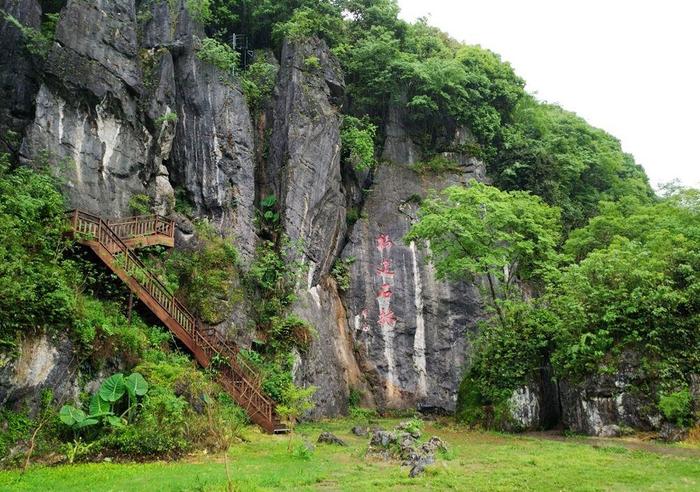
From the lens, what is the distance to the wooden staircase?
14.5 m

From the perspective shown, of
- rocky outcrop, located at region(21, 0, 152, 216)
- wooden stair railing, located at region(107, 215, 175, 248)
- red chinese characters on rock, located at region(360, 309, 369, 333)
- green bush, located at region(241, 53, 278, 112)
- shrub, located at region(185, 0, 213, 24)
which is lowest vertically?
red chinese characters on rock, located at region(360, 309, 369, 333)

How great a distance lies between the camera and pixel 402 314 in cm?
2327

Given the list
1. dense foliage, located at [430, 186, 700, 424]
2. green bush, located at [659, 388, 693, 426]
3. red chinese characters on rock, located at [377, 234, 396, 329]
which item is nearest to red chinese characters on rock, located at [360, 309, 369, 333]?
red chinese characters on rock, located at [377, 234, 396, 329]

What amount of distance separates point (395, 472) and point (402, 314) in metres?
13.8

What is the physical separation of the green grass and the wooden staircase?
109 inches

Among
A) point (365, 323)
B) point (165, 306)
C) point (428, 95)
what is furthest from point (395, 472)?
point (428, 95)

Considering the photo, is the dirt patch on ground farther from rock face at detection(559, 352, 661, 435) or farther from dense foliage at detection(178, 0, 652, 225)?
dense foliage at detection(178, 0, 652, 225)

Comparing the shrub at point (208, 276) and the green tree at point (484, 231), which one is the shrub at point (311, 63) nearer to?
the shrub at point (208, 276)

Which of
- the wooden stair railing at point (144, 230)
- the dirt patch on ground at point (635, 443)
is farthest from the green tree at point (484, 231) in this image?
the wooden stair railing at point (144, 230)

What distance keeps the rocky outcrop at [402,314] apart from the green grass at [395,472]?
383 inches

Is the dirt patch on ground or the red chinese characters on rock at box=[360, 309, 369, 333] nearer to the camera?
the dirt patch on ground

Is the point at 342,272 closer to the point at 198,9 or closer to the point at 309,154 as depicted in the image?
the point at 309,154

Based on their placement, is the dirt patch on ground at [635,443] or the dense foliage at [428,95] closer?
the dirt patch on ground at [635,443]

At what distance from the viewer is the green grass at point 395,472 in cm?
838
